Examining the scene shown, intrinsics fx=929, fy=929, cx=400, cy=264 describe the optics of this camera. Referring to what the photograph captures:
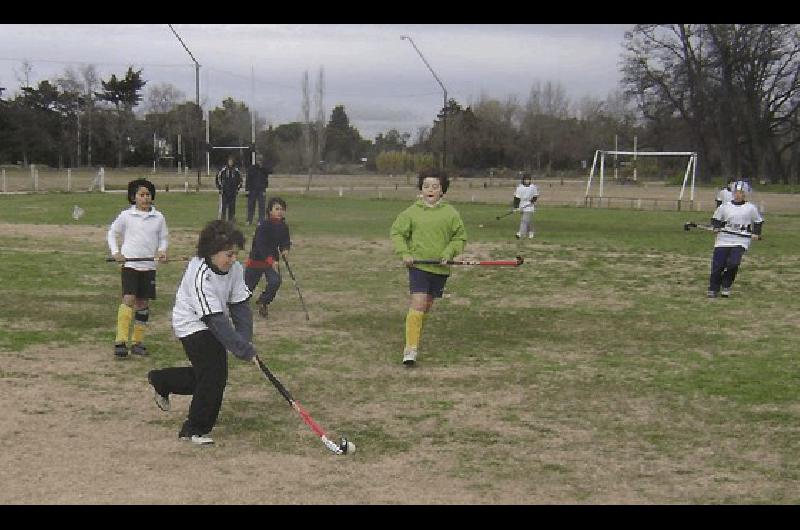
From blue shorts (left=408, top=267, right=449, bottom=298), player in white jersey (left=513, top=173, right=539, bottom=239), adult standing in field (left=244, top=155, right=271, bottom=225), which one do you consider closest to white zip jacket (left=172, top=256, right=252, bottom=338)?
blue shorts (left=408, top=267, right=449, bottom=298)

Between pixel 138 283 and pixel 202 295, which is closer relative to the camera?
pixel 202 295

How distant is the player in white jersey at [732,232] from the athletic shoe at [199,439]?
9.66 meters

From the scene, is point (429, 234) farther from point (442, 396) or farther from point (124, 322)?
point (124, 322)

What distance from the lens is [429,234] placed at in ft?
30.2

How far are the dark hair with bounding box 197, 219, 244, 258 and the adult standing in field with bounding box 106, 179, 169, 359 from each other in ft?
9.80

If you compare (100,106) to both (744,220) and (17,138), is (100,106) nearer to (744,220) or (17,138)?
(17,138)

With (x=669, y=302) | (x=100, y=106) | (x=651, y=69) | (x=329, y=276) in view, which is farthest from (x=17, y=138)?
(x=669, y=302)

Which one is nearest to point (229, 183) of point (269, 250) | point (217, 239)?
point (269, 250)

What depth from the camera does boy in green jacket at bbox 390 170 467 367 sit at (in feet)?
30.1

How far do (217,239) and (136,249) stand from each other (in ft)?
10.4

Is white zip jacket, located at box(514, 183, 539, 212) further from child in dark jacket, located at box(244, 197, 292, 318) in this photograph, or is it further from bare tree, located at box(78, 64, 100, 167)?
bare tree, located at box(78, 64, 100, 167)

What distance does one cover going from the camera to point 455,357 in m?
9.62

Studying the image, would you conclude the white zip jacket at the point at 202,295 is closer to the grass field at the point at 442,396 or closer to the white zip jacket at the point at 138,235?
the grass field at the point at 442,396

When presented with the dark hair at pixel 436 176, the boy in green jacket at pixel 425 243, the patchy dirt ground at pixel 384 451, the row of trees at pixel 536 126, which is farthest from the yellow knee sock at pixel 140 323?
the row of trees at pixel 536 126
